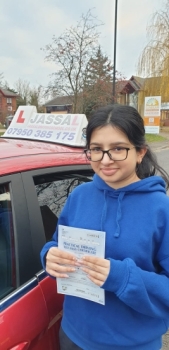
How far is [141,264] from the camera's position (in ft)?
3.53

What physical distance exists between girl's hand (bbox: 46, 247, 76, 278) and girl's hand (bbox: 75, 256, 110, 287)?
0.06 metres

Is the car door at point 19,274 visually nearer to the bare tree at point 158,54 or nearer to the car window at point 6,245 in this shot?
the car window at point 6,245

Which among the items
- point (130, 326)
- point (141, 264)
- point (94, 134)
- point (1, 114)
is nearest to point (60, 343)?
point (130, 326)

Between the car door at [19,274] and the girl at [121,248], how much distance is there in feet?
0.42

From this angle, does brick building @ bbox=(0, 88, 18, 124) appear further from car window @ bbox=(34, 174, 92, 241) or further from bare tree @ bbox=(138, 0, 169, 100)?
car window @ bbox=(34, 174, 92, 241)

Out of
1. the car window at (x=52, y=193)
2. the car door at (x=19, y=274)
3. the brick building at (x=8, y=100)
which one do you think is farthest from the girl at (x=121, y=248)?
the brick building at (x=8, y=100)

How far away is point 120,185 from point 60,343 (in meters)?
0.74

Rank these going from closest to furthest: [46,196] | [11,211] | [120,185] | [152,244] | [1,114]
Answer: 1. [152,244]
2. [120,185]
3. [11,211]
4. [46,196]
5. [1,114]

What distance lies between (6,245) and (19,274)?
5.5 inches

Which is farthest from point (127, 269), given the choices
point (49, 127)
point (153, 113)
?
point (153, 113)

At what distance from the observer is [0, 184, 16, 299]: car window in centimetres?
126

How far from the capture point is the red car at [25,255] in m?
1.17

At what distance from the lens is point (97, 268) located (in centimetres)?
98

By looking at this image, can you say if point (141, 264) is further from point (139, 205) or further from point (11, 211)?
point (11, 211)
